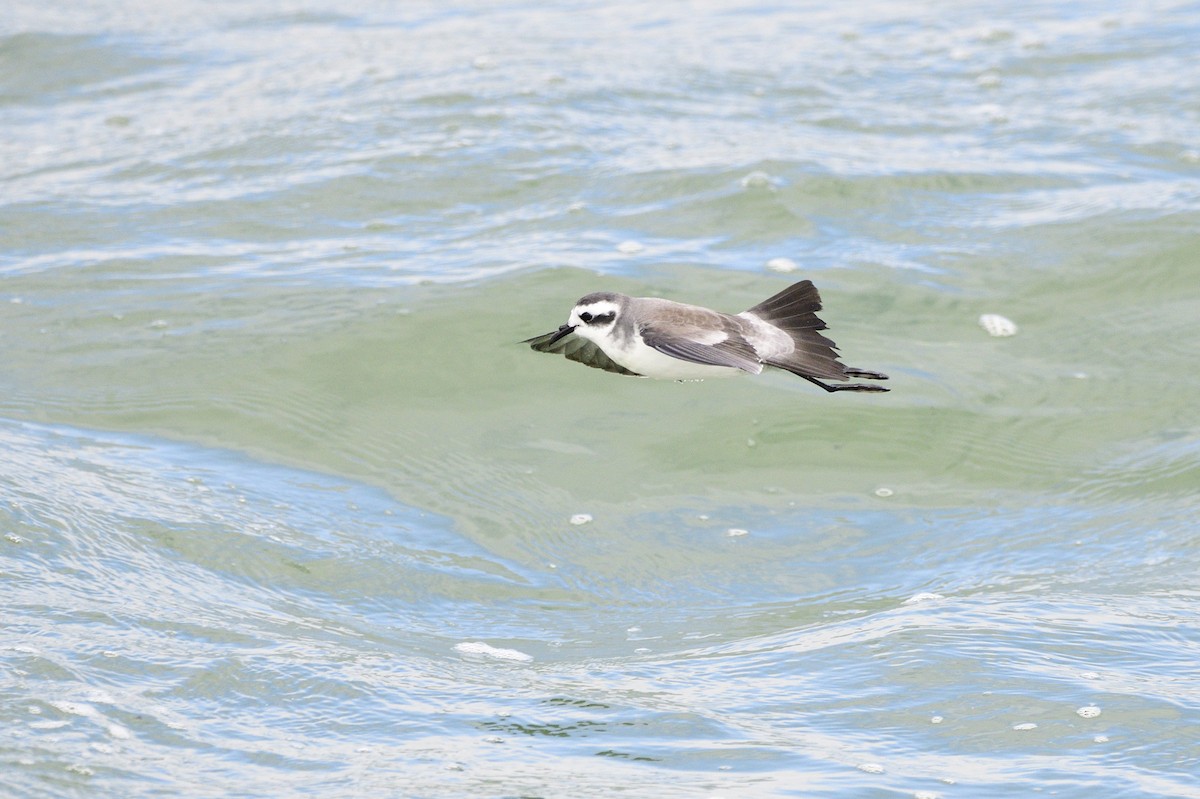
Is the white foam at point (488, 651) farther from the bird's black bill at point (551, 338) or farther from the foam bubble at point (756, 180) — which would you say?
the foam bubble at point (756, 180)

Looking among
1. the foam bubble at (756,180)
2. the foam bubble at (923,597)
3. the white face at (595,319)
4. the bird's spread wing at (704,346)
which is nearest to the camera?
the bird's spread wing at (704,346)

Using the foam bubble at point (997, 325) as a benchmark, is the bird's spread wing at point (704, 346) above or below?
below

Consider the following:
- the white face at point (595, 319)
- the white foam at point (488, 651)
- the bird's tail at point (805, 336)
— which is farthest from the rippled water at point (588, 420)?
the white face at point (595, 319)

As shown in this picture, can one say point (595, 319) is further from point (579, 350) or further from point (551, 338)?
point (579, 350)

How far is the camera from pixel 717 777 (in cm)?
471

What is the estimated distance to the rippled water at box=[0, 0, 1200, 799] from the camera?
5160mm

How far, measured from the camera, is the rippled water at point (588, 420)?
5160mm

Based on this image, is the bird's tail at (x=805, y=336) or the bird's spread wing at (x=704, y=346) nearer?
the bird's spread wing at (x=704, y=346)

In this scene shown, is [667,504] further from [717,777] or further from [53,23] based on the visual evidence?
[53,23]

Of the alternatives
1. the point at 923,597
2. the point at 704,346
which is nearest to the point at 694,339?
the point at 704,346

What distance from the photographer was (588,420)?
8367 millimetres

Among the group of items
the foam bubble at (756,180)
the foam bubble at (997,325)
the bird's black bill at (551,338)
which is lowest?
the bird's black bill at (551,338)

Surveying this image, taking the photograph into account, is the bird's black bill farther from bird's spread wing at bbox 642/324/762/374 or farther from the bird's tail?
the bird's tail

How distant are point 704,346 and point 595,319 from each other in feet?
0.99
